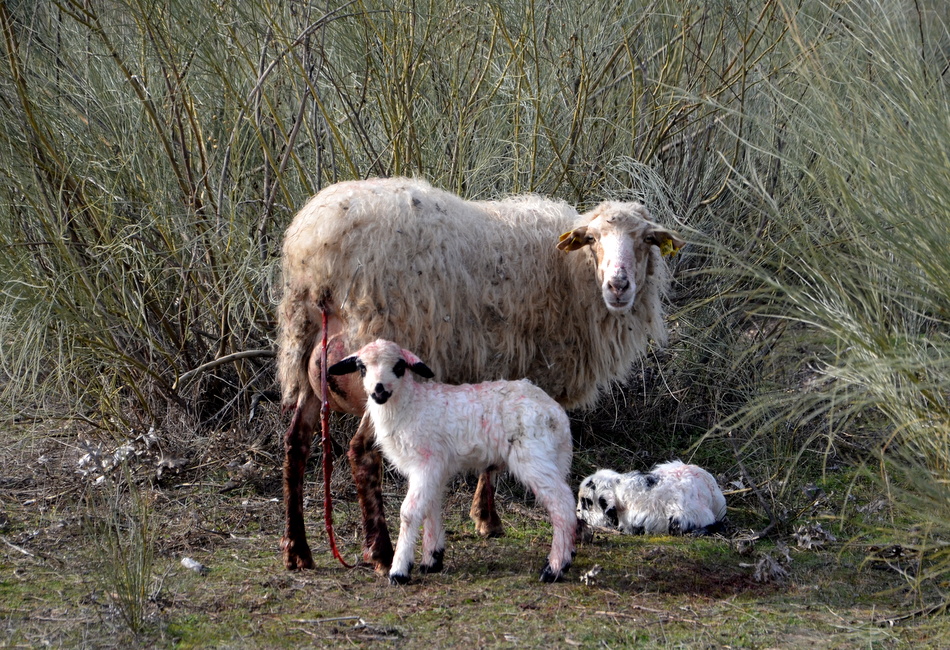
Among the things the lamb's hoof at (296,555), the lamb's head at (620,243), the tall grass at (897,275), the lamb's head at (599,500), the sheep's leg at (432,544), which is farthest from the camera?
the lamb's head at (599,500)

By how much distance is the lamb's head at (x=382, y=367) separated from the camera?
3.99 metres

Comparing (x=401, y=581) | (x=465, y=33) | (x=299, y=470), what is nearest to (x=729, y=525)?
(x=401, y=581)

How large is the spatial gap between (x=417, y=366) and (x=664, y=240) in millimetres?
1587

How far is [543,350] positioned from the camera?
4941mm

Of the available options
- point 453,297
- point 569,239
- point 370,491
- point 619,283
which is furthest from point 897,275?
point 370,491

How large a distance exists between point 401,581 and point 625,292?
5.67 feet

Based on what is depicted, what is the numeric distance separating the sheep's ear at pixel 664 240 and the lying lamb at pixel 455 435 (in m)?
1.17

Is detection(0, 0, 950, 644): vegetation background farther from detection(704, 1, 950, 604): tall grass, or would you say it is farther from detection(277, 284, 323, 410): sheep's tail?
detection(704, 1, 950, 604): tall grass

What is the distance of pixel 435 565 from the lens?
4309 millimetres

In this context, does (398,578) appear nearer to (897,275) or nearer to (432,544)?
(432,544)

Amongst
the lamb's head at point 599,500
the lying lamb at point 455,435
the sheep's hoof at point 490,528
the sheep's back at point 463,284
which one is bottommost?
the sheep's hoof at point 490,528

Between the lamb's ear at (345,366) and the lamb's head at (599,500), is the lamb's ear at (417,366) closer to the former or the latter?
the lamb's ear at (345,366)

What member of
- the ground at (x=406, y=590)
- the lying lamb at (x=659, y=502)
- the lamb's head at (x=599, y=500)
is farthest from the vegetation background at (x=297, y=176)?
the lamb's head at (x=599, y=500)

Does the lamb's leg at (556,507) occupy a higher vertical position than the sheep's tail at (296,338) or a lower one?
lower
